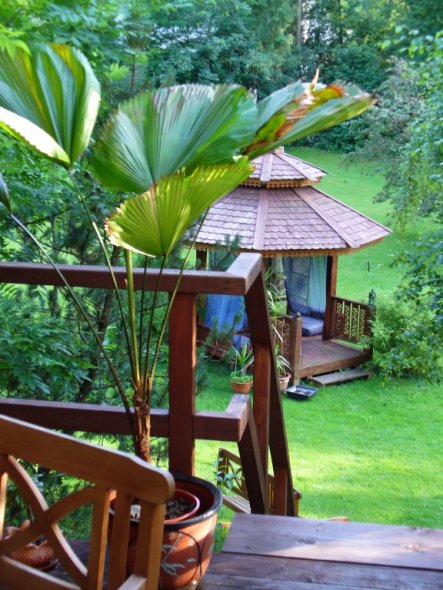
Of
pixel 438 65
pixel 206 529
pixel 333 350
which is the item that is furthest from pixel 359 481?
pixel 206 529

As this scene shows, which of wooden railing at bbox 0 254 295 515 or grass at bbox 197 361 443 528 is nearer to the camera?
wooden railing at bbox 0 254 295 515

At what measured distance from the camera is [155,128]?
156cm

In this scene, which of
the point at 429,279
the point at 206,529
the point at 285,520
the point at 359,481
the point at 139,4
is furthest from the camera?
the point at 359,481

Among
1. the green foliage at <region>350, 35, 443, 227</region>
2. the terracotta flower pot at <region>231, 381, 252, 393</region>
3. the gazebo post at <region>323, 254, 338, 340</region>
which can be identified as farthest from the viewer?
the gazebo post at <region>323, 254, 338, 340</region>

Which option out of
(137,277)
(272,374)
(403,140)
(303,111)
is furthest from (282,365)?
(303,111)

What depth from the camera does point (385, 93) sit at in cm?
1470

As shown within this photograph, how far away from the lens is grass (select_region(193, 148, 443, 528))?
836cm

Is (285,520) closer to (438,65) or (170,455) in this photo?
(170,455)

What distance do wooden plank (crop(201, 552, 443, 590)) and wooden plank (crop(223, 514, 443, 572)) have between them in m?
0.04

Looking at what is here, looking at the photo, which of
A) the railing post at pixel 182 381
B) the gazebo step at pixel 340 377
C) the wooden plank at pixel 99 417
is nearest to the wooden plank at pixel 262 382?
the wooden plank at pixel 99 417

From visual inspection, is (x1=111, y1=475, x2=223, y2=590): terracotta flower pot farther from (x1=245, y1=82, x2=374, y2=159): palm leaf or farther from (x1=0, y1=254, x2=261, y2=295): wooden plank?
(x1=245, y1=82, x2=374, y2=159): palm leaf

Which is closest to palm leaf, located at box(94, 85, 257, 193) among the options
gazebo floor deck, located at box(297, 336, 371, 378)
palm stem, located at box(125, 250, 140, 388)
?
palm stem, located at box(125, 250, 140, 388)

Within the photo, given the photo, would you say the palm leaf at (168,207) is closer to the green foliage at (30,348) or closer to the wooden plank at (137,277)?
the wooden plank at (137,277)

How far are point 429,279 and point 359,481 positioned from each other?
4.08 m
